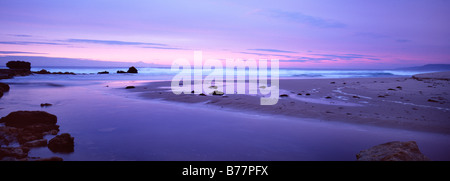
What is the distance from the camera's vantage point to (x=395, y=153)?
11.3 ft

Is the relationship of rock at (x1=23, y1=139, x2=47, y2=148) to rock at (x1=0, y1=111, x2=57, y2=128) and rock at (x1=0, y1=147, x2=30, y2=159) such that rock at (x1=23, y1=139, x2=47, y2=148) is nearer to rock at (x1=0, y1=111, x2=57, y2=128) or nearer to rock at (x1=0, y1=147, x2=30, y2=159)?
rock at (x1=0, y1=147, x2=30, y2=159)

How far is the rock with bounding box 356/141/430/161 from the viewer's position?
3418mm

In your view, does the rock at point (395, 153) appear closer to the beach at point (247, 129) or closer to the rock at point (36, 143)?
the beach at point (247, 129)

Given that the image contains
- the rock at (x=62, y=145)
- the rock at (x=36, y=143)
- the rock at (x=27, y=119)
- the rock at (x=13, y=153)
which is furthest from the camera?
the rock at (x=27, y=119)

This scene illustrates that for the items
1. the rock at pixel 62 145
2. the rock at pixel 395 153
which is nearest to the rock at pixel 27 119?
the rock at pixel 62 145

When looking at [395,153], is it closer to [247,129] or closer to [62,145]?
[247,129]

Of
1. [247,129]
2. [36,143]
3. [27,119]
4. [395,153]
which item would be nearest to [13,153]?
[36,143]

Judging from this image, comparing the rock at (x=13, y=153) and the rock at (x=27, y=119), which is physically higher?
the rock at (x=27, y=119)

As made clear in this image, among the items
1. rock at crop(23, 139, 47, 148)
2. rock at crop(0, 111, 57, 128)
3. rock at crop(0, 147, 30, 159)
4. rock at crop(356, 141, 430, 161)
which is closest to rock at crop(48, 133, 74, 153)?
rock at crop(23, 139, 47, 148)

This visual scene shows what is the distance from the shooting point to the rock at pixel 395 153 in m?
3.42

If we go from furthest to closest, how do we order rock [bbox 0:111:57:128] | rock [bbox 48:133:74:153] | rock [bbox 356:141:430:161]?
rock [bbox 0:111:57:128], rock [bbox 48:133:74:153], rock [bbox 356:141:430:161]
